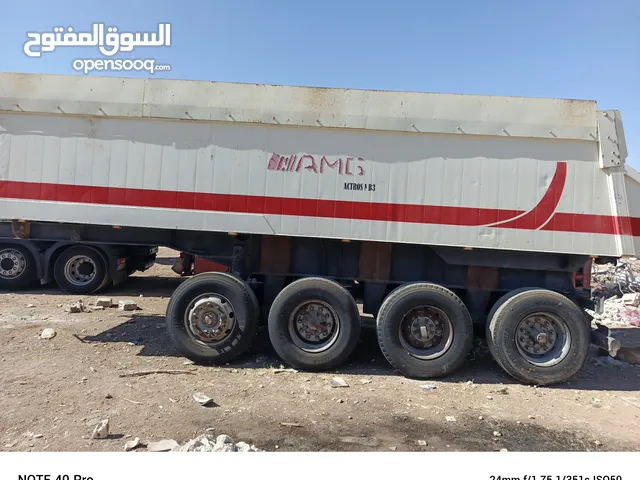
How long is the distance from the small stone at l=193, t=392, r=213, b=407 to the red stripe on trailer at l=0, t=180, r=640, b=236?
2.26m

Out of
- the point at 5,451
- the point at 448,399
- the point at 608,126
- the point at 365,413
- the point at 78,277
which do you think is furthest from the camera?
the point at 78,277

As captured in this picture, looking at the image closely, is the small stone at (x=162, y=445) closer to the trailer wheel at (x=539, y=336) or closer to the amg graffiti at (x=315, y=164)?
the amg graffiti at (x=315, y=164)

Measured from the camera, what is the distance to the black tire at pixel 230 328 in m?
5.14

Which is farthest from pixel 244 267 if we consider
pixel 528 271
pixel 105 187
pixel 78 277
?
pixel 78 277

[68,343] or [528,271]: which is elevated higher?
[528,271]

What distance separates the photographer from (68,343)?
231 inches

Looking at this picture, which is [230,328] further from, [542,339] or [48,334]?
[542,339]

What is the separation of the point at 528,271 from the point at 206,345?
14.8 feet

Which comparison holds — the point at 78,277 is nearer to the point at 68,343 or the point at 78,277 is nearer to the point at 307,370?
the point at 68,343

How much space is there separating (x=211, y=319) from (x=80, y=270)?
6038 millimetres

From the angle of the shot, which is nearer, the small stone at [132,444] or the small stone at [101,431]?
the small stone at [132,444]

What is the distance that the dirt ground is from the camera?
370cm

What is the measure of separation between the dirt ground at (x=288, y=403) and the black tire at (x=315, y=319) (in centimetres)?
23

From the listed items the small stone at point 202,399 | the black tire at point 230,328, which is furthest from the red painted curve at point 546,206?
the small stone at point 202,399
